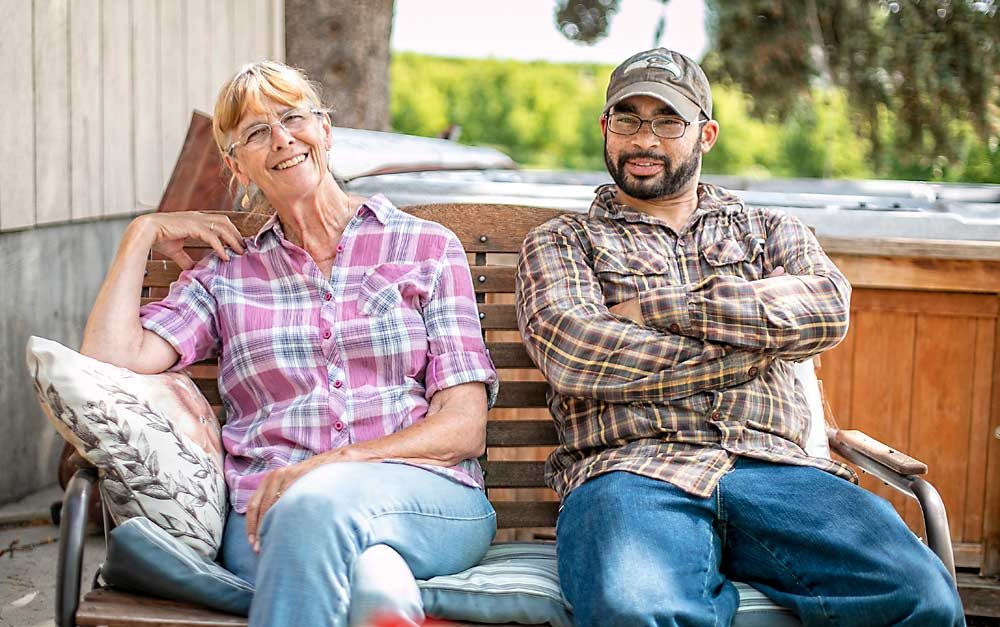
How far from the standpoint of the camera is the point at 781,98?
1054 cm

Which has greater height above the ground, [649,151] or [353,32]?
[353,32]

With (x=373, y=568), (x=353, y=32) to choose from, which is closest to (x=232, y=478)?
(x=373, y=568)

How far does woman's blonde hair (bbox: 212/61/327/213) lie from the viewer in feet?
8.58

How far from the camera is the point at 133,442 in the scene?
7.62 ft

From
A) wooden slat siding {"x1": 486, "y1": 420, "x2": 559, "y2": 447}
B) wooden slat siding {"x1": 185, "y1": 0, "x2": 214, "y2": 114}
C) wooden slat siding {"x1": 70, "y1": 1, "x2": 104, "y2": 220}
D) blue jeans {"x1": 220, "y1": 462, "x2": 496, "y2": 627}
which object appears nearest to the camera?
blue jeans {"x1": 220, "y1": 462, "x2": 496, "y2": 627}

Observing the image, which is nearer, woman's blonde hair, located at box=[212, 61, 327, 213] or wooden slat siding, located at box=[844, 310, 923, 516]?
woman's blonde hair, located at box=[212, 61, 327, 213]

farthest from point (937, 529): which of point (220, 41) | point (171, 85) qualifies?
point (220, 41)

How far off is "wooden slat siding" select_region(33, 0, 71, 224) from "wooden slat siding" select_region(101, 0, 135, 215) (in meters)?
0.34

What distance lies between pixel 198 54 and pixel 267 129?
358 cm

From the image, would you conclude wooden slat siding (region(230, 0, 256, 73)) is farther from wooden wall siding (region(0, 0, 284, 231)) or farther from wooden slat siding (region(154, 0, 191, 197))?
wooden slat siding (region(154, 0, 191, 197))

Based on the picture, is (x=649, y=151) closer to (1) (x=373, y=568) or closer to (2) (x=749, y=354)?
(2) (x=749, y=354)

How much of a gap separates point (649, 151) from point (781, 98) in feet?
26.9

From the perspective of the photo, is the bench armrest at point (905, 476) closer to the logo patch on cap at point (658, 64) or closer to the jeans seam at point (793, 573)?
the jeans seam at point (793, 573)

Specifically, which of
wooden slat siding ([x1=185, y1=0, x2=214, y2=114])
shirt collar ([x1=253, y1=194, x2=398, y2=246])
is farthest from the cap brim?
wooden slat siding ([x1=185, y1=0, x2=214, y2=114])
